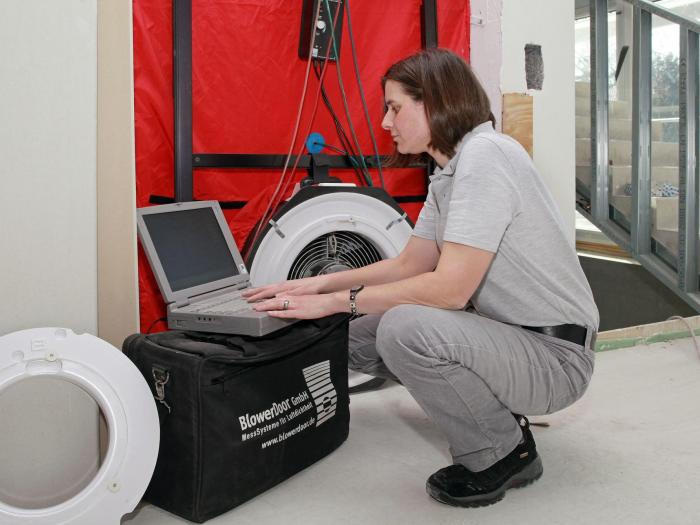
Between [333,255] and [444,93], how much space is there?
825mm

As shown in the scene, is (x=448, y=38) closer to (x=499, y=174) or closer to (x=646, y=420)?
(x=499, y=174)

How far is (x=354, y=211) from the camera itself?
87.1 inches

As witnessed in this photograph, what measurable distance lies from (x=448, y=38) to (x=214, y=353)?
1832mm

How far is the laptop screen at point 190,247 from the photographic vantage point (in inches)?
74.2

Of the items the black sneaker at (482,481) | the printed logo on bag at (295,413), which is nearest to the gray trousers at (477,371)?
the black sneaker at (482,481)

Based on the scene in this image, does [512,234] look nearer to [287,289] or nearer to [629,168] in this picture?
[287,289]

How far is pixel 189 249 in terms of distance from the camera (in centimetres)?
197

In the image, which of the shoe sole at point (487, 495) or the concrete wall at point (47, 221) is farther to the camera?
the shoe sole at point (487, 495)

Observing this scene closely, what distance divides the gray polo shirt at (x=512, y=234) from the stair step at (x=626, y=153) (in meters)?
2.24

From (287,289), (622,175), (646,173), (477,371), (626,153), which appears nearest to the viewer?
(477,371)

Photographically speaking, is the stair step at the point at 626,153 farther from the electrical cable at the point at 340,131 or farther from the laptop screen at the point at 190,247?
the laptop screen at the point at 190,247

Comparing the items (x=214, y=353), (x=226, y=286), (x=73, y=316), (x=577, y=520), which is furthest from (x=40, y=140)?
(x=577, y=520)

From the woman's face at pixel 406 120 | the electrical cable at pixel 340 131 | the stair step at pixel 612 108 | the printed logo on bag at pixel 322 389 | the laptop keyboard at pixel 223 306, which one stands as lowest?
the printed logo on bag at pixel 322 389

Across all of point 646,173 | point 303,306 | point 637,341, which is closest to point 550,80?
point 646,173
